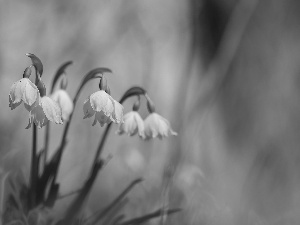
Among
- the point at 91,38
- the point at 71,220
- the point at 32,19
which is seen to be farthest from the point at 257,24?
the point at 71,220

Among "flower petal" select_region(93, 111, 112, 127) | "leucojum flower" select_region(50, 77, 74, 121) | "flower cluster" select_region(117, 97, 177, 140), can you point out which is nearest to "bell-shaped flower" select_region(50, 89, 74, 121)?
"leucojum flower" select_region(50, 77, 74, 121)

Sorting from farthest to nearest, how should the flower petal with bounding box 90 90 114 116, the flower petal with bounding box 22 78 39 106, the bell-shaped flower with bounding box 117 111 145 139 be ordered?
the bell-shaped flower with bounding box 117 111 145 139 < the flower petal with bounding box 90 90 114 116 < the flower petal with bounding box 22 78 39 106

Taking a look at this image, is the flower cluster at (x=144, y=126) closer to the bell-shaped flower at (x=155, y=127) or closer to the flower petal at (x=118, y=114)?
the bell-shaped flower at (x=155, y=127)

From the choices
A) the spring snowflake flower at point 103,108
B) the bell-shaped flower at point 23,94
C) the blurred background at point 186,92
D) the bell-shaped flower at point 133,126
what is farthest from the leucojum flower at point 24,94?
the blurred background at point 186,92

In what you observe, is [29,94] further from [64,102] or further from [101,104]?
[64,102]

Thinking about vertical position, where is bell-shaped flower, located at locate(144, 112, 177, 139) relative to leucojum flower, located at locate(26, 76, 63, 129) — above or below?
below

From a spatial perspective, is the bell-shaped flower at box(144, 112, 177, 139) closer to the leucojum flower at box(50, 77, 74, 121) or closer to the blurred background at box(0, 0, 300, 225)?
the leucojum flower at box(50, 77, 74, 121)
